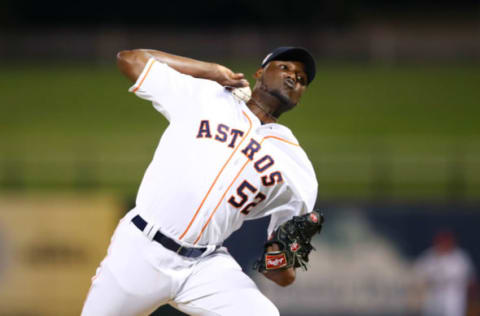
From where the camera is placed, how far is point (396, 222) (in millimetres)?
10477

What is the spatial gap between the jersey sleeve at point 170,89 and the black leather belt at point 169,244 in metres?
0.58

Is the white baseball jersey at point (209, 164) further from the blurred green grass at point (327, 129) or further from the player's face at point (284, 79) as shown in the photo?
the blurred green grass at point (327, 129)

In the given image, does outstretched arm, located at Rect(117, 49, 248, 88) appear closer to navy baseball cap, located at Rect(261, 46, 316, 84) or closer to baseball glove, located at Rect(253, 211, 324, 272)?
navy baseball cap, located at Rect(261, 46, 316, 84)

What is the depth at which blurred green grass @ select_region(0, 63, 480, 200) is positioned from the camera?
1460 centimetres

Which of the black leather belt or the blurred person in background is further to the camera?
the blurred person in background

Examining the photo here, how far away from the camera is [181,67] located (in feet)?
14.1

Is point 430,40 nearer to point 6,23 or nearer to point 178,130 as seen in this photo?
point 6,23

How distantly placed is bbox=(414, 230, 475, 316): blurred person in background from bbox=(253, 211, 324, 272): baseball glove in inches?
254

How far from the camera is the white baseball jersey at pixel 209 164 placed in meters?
4.07

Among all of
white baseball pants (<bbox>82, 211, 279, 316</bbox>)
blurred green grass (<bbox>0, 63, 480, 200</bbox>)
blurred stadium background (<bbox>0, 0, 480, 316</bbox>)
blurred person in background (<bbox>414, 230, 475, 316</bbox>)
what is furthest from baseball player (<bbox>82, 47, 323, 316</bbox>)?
blurred green grass (<bbox>0, 63, 480, 200</bbox>)

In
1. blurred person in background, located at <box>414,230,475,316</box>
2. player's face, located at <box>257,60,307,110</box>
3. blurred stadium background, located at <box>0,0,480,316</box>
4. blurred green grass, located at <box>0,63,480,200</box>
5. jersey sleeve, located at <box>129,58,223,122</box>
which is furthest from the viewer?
blurred green grass, located at <box>0,63,480,200</box>

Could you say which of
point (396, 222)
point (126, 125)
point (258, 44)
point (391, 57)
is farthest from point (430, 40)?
point (396, 222)

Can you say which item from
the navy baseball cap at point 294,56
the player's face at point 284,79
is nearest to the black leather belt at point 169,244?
the player's face at point 284,79

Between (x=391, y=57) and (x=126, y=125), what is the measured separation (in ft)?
37.0
